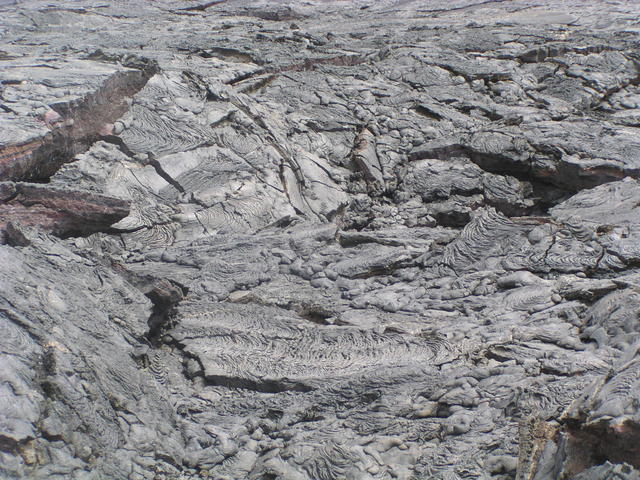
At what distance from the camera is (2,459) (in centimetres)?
152

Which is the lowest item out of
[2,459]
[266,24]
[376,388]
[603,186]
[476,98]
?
[376,388]

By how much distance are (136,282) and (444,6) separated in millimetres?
5688

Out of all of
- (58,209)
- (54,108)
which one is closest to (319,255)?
(58,209)

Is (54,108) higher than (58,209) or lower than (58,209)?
higher

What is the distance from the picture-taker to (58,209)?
296 cm

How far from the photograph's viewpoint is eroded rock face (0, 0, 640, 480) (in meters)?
1.86

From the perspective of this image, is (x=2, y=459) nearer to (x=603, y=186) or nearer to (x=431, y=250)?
(x=431, y=250)

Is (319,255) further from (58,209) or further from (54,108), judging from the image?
(54,108)

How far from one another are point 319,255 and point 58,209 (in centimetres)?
140

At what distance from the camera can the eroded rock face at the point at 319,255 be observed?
186 centimetres

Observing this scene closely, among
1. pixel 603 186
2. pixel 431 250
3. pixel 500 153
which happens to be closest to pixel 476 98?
pixel 500 153

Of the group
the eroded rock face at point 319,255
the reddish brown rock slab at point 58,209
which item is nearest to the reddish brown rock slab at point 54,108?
the eroded rock face at point 319,255

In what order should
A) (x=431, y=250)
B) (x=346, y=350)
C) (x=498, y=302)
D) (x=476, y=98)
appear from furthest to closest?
(x=476, y=98) < (x=431, y=250) < (x=498, y=302) < (x=346, y=350)

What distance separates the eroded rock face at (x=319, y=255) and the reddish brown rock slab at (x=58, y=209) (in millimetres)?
12
